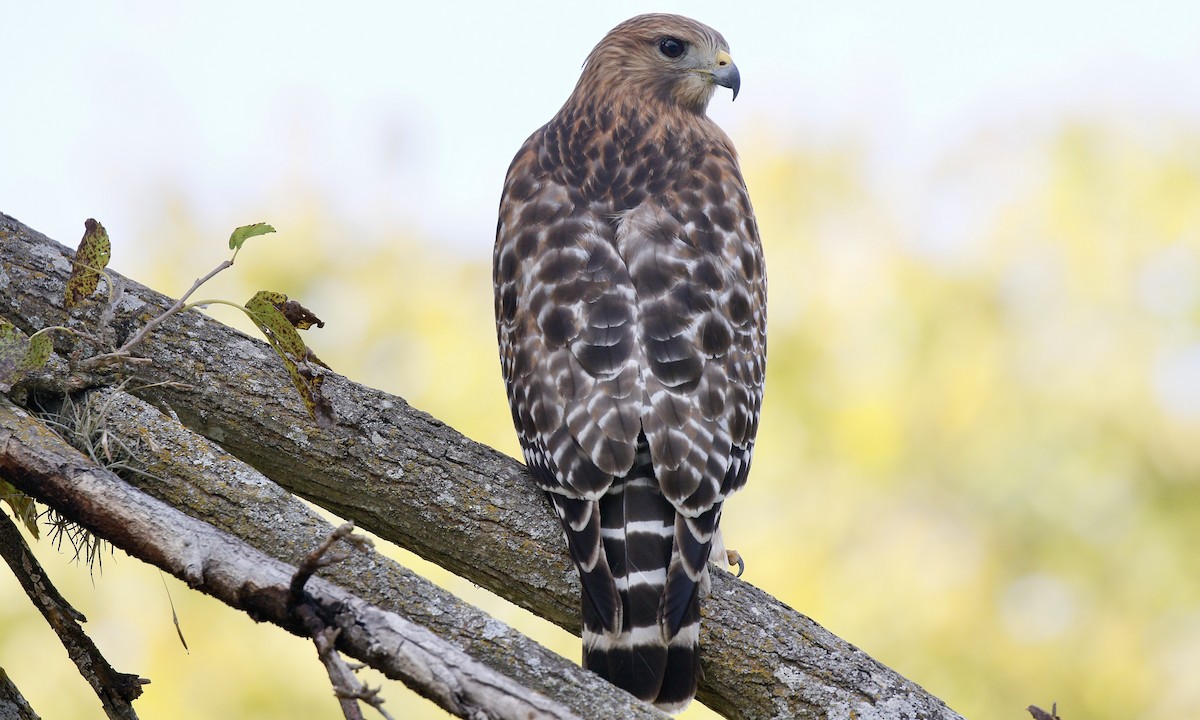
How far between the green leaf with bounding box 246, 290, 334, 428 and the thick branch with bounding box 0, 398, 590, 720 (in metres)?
0.42

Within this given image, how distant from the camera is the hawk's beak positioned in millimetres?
4305

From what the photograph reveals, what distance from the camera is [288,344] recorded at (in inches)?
95.5

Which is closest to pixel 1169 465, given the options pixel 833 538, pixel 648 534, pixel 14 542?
pixel 833 538

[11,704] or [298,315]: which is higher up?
[298,315]

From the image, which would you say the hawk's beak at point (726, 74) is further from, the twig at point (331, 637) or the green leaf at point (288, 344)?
the twig at point (331, 637)

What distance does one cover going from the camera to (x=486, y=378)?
870 centimetres

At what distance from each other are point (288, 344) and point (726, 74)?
7.75 feet

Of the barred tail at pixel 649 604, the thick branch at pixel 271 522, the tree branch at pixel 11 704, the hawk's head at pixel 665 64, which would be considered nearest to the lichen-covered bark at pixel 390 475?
the barred tail at pixel 649 604

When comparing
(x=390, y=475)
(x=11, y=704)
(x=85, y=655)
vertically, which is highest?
(x=390, y=475)

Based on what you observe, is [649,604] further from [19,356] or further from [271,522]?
[19,356]

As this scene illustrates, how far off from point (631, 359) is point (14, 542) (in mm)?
1484

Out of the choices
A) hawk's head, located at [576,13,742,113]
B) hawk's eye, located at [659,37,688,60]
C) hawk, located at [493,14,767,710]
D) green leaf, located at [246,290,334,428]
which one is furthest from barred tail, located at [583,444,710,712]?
hawk's eye, located at [659,37,688,60]

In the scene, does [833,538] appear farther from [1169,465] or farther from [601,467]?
[601,467]

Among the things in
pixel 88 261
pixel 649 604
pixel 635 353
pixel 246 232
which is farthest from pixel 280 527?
pixel 635 353
